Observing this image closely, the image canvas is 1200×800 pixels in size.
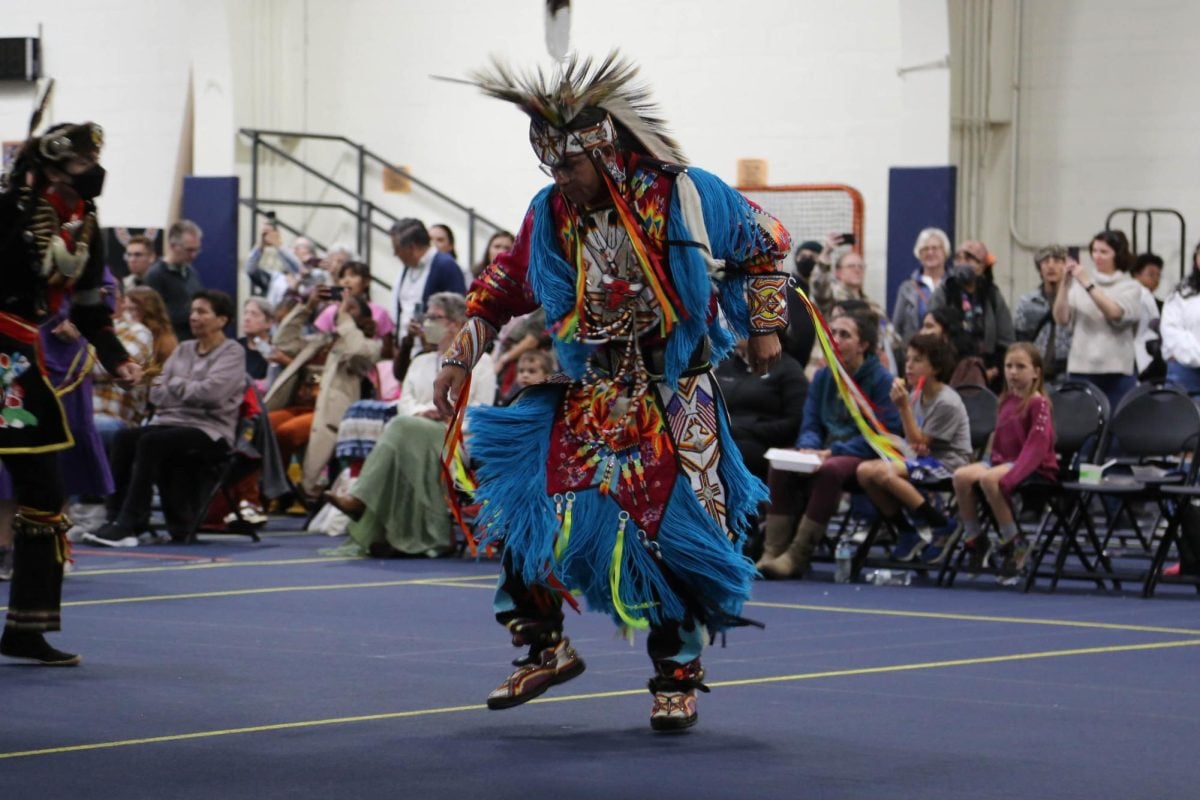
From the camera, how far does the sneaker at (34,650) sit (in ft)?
17.8

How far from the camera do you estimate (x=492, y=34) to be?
49.0 feet

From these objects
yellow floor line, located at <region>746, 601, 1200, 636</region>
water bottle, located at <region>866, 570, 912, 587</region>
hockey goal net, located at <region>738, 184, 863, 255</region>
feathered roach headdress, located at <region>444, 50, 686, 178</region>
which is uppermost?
hockey goal net, located at <region>738, 184, 863, 255</region>

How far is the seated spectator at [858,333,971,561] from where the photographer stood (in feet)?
27.3

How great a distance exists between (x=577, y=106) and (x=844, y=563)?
13.8ft

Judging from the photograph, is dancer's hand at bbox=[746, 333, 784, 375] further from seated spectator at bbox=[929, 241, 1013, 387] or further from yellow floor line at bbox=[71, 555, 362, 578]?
seated spectator at bbox=[929, 241, 1013, 387]

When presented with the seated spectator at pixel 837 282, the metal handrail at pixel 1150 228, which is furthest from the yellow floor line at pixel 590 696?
the metal handrail at pixel 1150 228

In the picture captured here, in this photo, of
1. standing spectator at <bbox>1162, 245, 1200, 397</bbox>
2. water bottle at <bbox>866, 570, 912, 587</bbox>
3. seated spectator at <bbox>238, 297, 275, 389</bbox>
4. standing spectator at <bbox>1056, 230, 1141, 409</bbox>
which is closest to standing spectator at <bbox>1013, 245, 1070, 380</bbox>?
standing spectator at <bbox>1056, 230, 1141, 409</bbox>

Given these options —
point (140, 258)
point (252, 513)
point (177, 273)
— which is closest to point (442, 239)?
point (177, 273)

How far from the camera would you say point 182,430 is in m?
9.61

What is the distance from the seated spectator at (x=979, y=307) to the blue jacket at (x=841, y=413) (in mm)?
2222

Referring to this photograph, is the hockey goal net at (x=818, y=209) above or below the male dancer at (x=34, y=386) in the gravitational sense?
above

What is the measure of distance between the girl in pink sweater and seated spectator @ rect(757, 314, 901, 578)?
420 mm

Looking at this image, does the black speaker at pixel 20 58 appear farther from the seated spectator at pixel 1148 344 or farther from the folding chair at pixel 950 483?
the folding chair at pixel 950 483

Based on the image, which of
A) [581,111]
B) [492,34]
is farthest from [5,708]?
[492,34]
